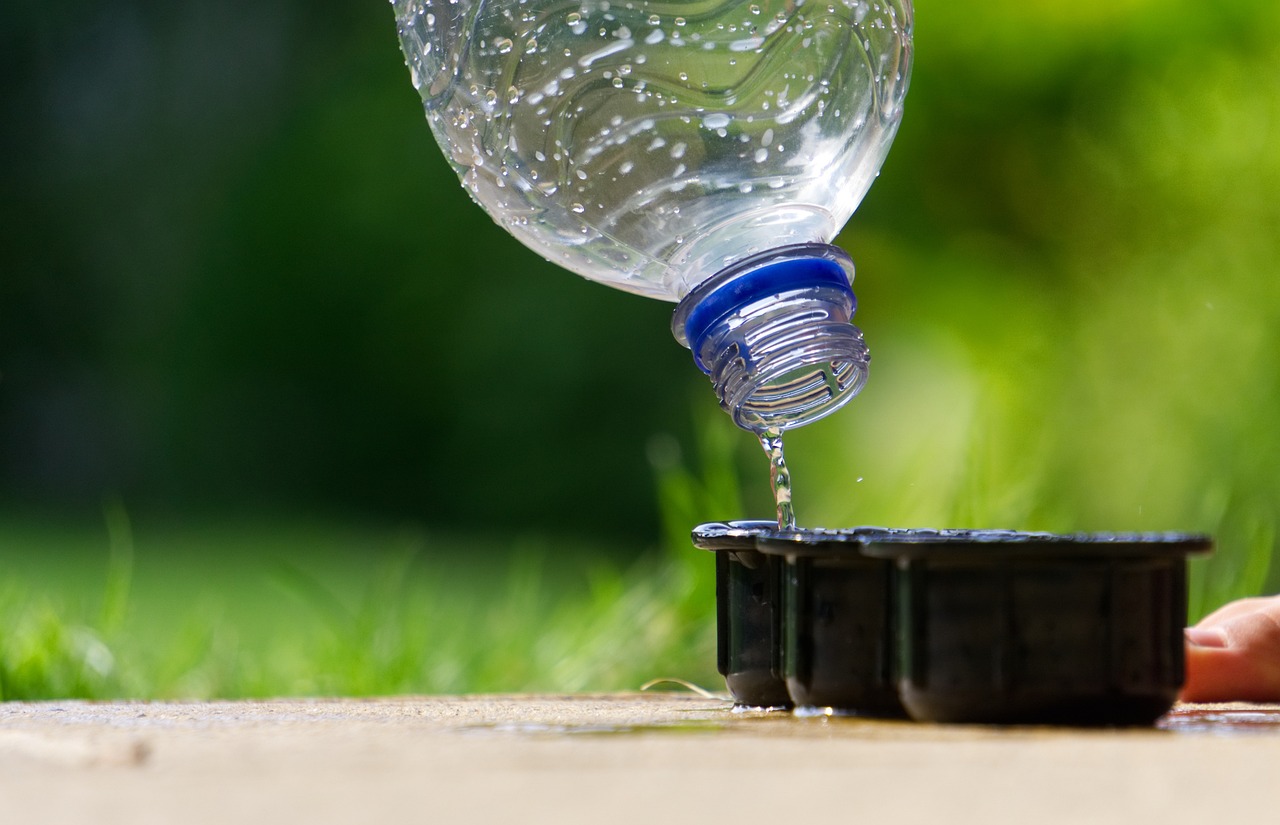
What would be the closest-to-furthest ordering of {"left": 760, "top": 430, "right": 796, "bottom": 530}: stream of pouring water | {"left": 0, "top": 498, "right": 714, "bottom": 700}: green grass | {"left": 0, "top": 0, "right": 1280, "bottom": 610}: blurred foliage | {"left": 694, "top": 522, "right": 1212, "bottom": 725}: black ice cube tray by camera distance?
1. {"left": 694, "top": 522, "right": 1212, "bottom": 725}: black ice cube tray
2. {"left": 760, "top": 430, "right": 796, "bottom": 530}: stream of pouring water
3. {"left": 0, "top": 498, "right": 714, "bottom": 700}: green grass
4. {"left": 0, "top": 0, "right": 1280, "bottom": 610}: blurred foliage

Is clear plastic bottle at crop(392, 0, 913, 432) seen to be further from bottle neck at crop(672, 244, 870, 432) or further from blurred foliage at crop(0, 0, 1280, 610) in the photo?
blurred foliage at crop(0, 0, 1280, 610)

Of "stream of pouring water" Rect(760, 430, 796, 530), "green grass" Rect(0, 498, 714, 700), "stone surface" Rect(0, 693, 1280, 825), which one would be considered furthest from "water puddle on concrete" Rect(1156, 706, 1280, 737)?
"green grass" Rect(0, 498, 714, 700)

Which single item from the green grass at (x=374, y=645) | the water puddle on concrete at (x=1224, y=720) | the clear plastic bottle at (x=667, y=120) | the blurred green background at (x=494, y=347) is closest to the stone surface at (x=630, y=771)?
the water puddle on concrete at (x=1224, y=720)

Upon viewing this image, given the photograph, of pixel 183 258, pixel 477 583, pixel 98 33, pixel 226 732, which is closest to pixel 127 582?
pixel 226 732

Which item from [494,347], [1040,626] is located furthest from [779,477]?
[494,347]

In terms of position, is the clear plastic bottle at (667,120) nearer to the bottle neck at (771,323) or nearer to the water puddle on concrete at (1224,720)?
A: the bottle neck at (771,323)

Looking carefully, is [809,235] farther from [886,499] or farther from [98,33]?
[98,33]
